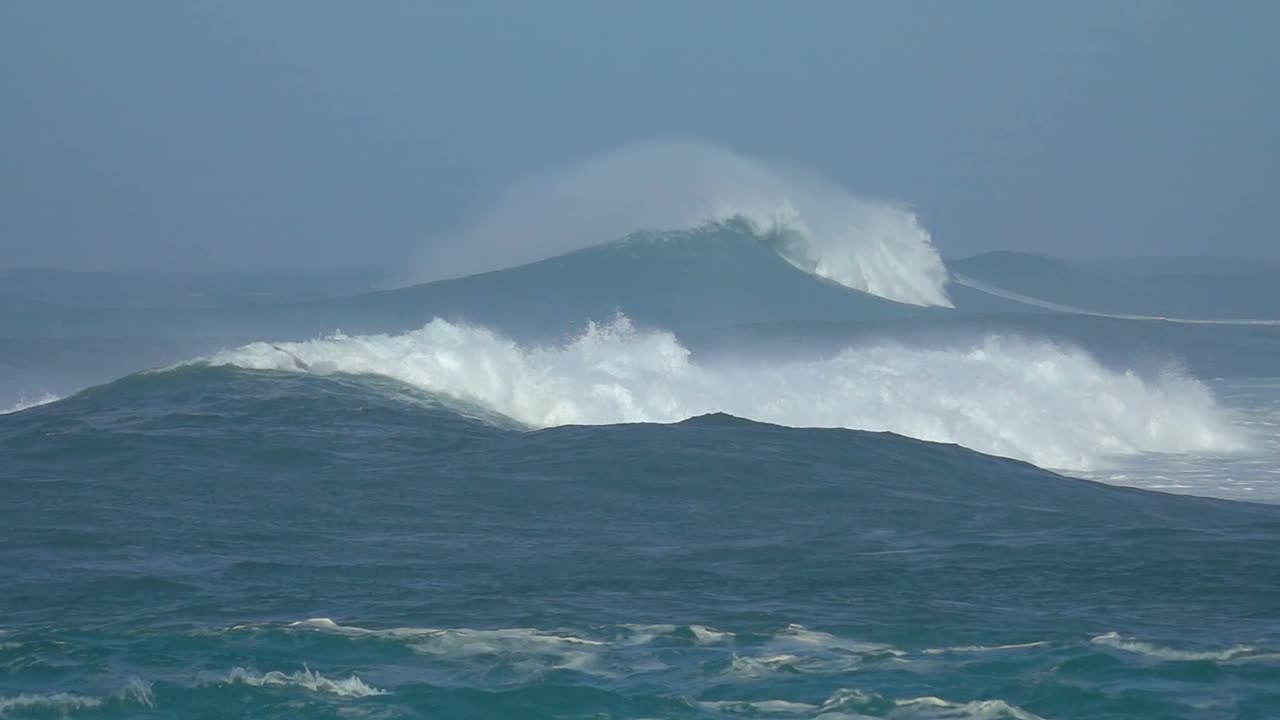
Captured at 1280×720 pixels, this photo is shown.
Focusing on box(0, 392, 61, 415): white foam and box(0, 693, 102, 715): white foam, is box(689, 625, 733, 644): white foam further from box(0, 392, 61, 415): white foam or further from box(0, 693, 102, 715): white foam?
box(0, 392, 61, 415): white foam

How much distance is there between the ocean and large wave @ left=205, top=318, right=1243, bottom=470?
0.21ft

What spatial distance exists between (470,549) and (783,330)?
21755mm

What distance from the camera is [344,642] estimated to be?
7.23 metres

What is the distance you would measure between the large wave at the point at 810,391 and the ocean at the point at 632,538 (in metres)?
0.06

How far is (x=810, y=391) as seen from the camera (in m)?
19.2

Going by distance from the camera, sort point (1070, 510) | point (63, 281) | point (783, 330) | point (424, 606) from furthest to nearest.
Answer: point (63, 281) < point (783, 330) < point (1070, 510) < point (424, 606)

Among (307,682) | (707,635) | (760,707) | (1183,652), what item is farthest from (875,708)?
(307,682)

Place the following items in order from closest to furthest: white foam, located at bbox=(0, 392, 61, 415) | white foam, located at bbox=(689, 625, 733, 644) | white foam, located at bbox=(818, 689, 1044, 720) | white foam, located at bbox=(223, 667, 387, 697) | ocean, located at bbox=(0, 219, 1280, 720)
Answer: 1. white foam, located at bbox=(818, 689, 1044, 720)
2. white foam, located at bbox=(223, 667, 387, 697)
3. ocean, located at bbox=(0, 219, 1280, 720)
4. white foam, located at bbox=(689, 625, 733, 644)
5. white foam, located at bbox=(0, 392, 61, 415)

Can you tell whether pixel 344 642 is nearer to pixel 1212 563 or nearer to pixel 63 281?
pixel 1212 563

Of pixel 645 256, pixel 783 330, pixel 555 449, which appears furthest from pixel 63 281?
pixel 555 449

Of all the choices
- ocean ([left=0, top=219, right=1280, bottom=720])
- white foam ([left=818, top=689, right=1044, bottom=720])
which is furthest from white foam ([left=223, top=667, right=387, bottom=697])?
white foam ([left=818, top=689, right=1044, bottom=720])

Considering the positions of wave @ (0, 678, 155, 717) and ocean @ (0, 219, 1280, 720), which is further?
ocean @ (0, 219, 1280, 720)

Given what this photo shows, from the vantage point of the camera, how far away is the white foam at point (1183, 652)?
23.1 feet

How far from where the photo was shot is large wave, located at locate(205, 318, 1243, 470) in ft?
58.0
